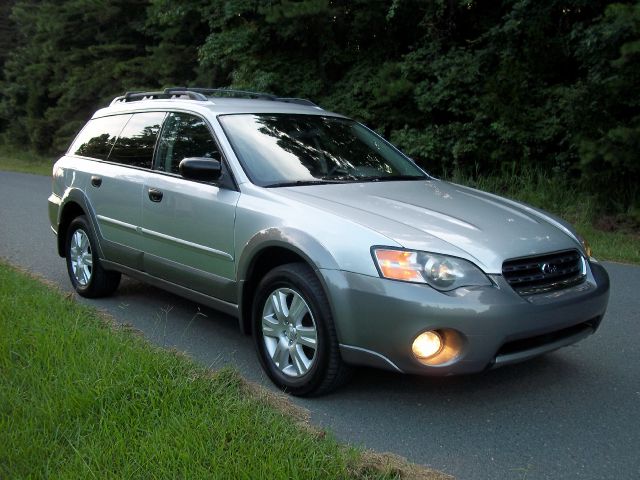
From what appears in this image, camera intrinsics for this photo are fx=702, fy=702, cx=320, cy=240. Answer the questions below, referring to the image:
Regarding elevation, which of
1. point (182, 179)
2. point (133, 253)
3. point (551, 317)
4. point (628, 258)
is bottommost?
point (628, 258)

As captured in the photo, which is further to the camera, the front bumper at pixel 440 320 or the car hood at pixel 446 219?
the car hood at pixel 446 219

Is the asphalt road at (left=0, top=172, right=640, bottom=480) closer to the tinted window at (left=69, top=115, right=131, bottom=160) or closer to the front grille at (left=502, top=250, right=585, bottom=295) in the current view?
the front grille at (left=502, top=250, right=585, bottom=295)

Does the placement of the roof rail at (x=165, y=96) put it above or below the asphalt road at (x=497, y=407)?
above

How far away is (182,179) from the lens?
491 centimetres

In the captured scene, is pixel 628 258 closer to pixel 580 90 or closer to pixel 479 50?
pixel 580 90

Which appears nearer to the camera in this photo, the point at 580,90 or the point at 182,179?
the point at 182,179

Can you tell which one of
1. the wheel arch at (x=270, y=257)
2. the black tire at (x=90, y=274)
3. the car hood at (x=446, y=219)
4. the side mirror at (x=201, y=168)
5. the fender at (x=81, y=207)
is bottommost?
the black tire at (x=90, y=274)

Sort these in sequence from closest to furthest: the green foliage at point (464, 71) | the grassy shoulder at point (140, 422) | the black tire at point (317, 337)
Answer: the grassy shoulder at point (140, 422) < the black tire at point (317, 337) < the green foliage at point (464, 71)

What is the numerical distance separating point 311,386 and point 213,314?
203cm

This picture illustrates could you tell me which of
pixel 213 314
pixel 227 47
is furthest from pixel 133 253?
pixel 227 47

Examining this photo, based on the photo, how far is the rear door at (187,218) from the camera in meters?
4.49

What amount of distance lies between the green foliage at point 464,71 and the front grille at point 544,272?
612cm

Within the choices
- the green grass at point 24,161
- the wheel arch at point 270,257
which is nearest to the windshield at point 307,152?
the wheel arch at point 270,257

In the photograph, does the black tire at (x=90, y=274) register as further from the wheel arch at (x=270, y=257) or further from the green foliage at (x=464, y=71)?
the green foliage at (x=464, y=71)
